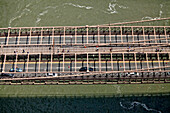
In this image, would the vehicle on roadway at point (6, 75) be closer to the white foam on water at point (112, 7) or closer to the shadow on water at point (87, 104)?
the shadow on water at point (87, 104)

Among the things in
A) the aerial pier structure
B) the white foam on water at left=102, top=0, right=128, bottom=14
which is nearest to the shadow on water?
the aerial pier structure

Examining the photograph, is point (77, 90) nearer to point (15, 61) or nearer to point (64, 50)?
point (64, 50)

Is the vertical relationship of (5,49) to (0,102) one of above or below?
above

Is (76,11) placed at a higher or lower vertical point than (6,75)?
higher

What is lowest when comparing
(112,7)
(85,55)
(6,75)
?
(6,75)

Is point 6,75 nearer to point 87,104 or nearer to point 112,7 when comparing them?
point 87,104

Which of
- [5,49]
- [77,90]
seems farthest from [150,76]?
[5,49]

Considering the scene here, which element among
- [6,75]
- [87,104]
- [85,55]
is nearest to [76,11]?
[85,55]

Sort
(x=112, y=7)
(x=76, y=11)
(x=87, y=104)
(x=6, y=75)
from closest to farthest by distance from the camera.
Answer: (x=6, y=75) → (x=87, y=104) → (x=76, y=11) → (x=112, y=7)
